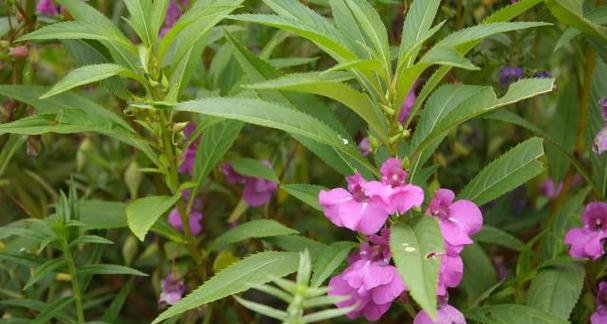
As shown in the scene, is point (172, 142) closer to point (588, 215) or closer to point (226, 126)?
point (226, 126)

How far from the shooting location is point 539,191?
2338 mm

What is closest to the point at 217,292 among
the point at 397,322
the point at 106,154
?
the point at 397,322

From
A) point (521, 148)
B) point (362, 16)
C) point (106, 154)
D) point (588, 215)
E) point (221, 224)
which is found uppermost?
point (362, 16)

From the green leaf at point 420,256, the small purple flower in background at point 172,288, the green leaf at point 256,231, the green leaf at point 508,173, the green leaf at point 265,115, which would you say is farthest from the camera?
the small purple flower in background at point 172,288

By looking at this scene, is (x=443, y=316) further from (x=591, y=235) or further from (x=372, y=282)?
(x=591, y=235)

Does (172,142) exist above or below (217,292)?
above

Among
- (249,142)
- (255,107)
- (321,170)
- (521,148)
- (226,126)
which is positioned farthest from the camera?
(321,170)

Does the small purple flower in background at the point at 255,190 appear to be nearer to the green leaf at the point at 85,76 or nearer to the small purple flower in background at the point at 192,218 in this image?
the small purple flower in background at the point at 192,218

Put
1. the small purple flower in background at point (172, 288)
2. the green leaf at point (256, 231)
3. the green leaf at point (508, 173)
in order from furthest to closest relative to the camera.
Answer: the small purple flower in background at point (172, 288) → the green leaf at point (256, 231) → the green leaf at point (508, 173)

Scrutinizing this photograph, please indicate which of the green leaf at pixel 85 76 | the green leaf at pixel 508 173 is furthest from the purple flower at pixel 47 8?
the green leaf at pixel 508 173

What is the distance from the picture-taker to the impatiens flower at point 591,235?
1.42 m

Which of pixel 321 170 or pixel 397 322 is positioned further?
pixel 321 170

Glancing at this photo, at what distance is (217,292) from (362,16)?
0.50m

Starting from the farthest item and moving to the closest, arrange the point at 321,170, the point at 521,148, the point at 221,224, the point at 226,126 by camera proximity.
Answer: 1. the point at 321,170
2. the point at 221,224
3. the point at 226,126
4. the point at 521,148
